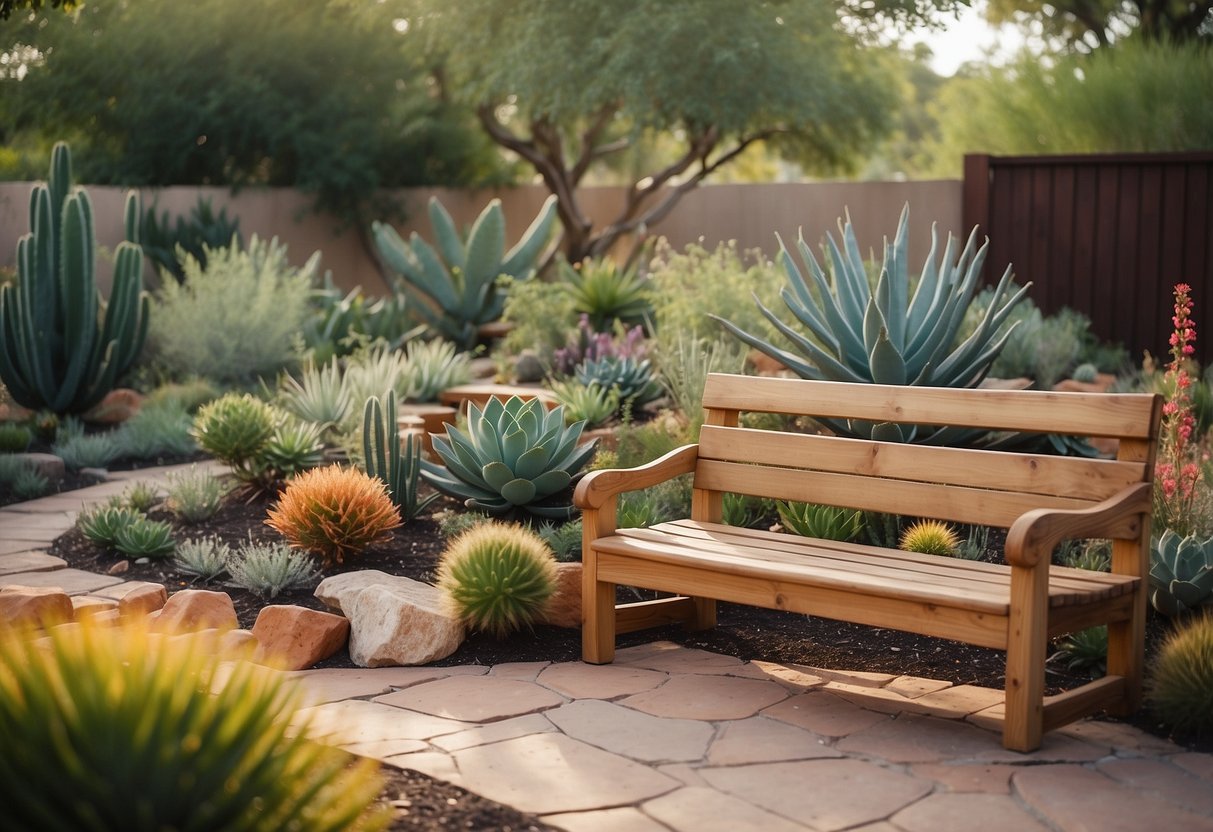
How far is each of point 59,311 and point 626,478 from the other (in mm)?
6399

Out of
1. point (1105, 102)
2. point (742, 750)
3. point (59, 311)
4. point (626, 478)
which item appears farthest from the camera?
point (1105, 102)

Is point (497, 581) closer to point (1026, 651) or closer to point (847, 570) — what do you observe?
point (847, 570)

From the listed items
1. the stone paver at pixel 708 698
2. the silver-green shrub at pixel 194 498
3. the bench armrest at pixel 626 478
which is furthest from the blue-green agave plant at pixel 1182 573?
the silver-green shrub at pixel 194 498

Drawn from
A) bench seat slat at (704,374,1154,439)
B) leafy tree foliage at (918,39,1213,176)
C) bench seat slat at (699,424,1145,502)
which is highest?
leafy tree foliage at (918,39,1213,176)

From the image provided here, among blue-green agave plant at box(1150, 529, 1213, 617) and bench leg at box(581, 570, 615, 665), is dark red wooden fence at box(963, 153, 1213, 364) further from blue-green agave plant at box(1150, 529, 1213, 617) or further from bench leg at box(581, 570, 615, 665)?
bench leg at box(581, 570, 615, 665)

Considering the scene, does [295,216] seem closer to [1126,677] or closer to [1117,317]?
[1117,317]

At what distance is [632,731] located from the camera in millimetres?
3898

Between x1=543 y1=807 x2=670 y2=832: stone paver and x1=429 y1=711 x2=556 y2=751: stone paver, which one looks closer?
x1=543 y1=807 x2=670 y2=832: stone paver

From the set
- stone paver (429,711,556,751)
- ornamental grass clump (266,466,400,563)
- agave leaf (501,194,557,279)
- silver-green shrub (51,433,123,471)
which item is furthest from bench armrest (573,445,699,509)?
agave leaf (501,194,557,279)

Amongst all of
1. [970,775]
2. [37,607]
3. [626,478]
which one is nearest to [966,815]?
[970,775]

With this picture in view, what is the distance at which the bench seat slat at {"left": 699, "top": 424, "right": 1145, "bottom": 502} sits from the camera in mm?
4148

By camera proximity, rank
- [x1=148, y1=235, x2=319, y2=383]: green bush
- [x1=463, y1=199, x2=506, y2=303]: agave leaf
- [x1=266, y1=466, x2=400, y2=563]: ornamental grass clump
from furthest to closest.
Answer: [x1=463, y1=199, x2=506, y2=303]: agave leaf
[x1=148, y1=235, x2=319, y2=383]: green bush
[x1=266, y1=466, x2=400, y2=563]: ornamental grass clump

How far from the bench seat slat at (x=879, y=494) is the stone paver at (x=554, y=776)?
1.46m

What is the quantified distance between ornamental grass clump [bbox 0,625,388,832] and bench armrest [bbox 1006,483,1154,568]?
192 cm
